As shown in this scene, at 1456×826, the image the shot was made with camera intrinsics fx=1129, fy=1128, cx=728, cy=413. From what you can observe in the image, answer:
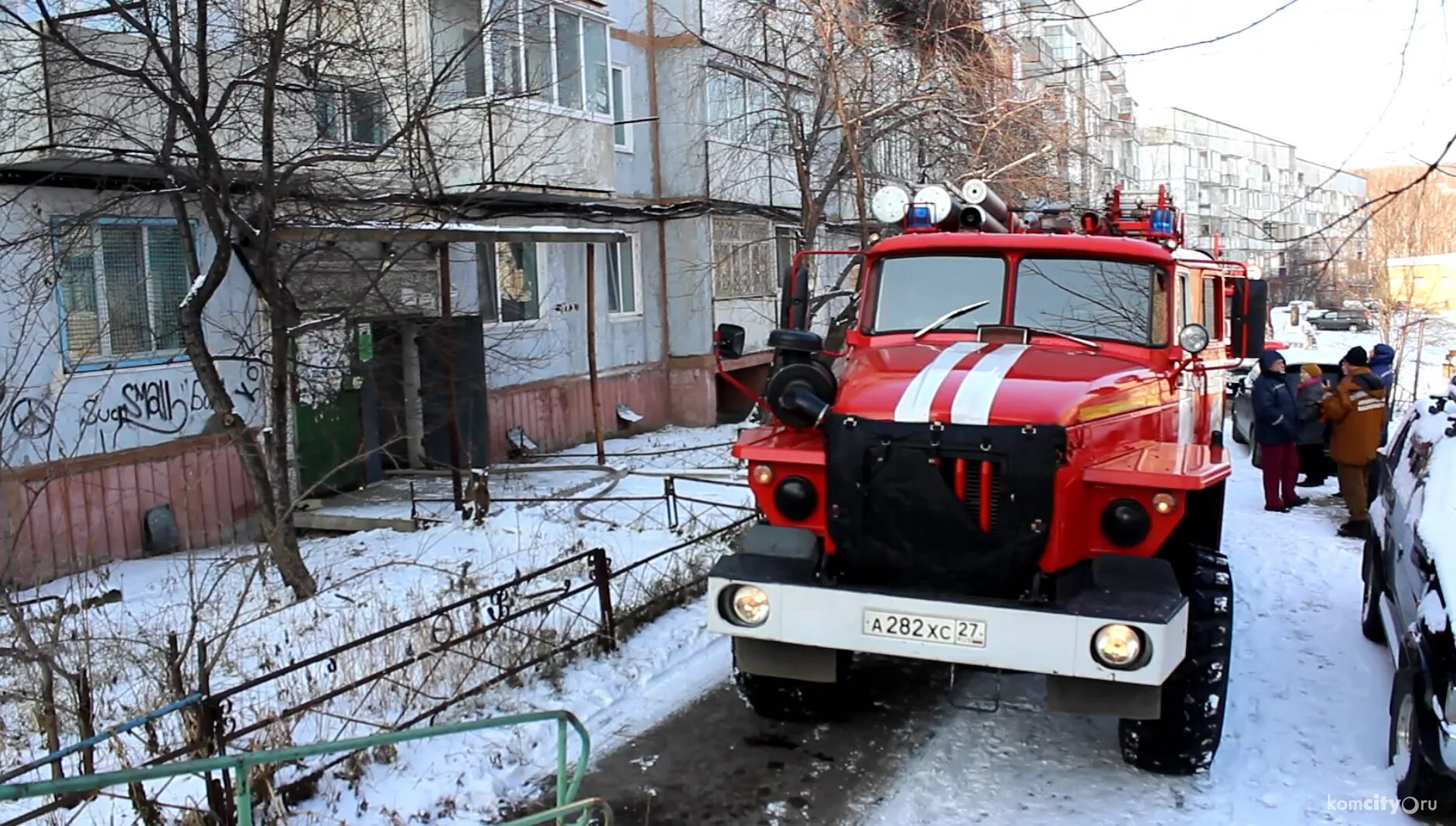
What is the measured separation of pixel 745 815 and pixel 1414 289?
29.5 m

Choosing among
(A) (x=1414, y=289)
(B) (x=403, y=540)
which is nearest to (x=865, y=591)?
(B) (x=403, y=540)

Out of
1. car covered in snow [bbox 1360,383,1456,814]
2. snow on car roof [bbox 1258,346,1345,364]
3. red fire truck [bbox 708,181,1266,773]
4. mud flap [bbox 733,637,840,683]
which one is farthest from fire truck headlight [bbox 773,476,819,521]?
snow on car roof [bbox 1258,346,1345,364]

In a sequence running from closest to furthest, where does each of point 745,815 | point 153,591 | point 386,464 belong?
point 745,815, point 153,591, point 386,464

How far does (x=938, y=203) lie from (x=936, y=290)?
71 centimetres

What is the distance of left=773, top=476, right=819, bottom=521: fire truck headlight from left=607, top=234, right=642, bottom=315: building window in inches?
517

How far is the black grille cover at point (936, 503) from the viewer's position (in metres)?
4.50

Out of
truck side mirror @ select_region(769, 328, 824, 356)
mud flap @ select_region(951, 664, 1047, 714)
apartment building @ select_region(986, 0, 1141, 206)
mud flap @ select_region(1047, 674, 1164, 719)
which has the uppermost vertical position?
apartment building @ select_region(986, 0, 1141, 206)

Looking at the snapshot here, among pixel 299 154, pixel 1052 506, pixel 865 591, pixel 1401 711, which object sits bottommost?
pixel 1401 711

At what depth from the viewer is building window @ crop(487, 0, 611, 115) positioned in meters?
13.3

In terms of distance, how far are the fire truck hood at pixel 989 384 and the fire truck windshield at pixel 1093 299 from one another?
223 mm

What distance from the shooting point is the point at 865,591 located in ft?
15.2

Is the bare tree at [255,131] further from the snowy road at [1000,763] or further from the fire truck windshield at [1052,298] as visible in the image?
the fire truck windshield at [1052,298]

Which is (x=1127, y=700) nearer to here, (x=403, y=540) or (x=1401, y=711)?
(x=1401, y=711)

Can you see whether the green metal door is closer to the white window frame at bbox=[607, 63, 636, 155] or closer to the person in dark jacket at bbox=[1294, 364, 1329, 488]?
the white window frame at bbox=[607, 63, 636, 155]
